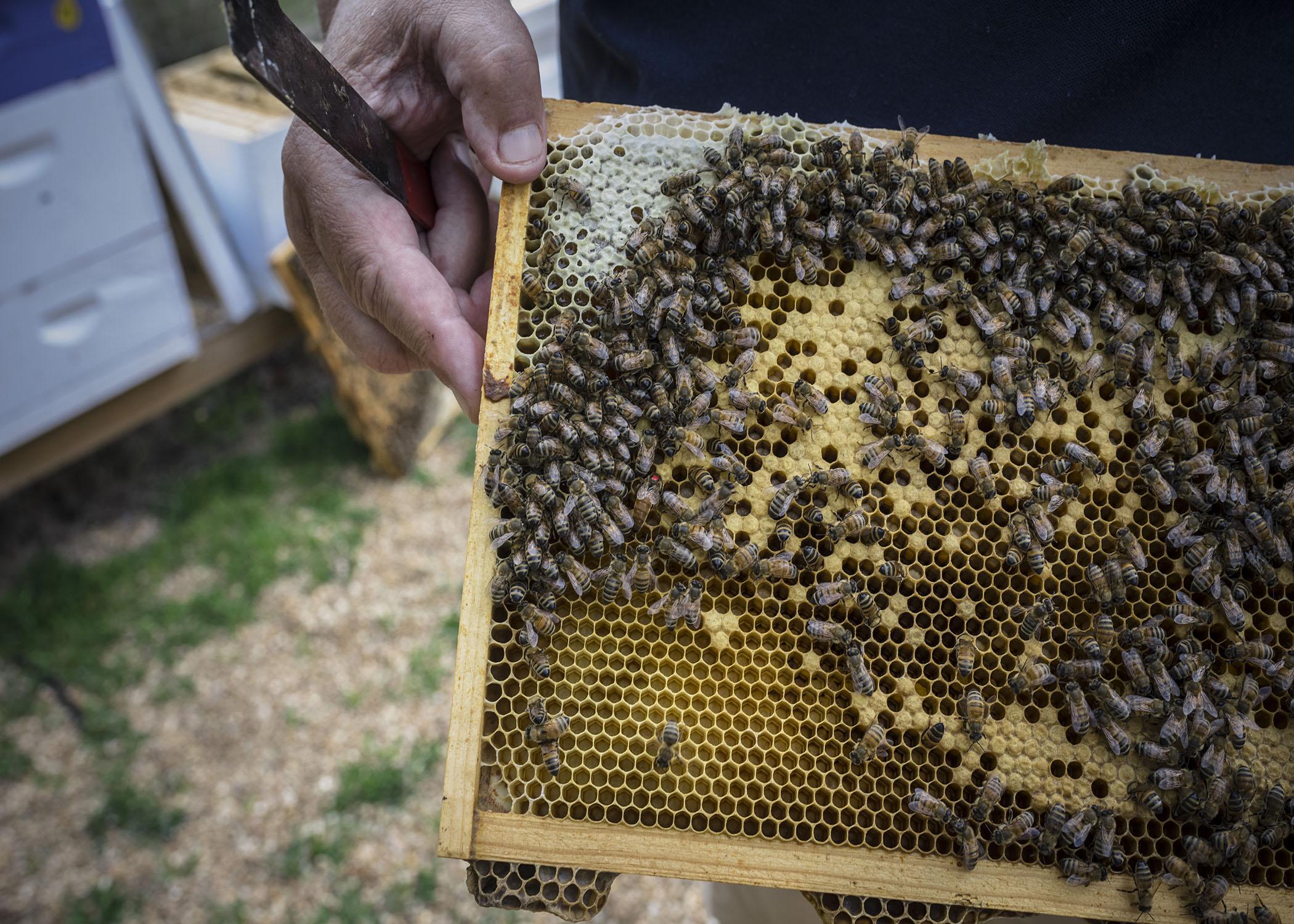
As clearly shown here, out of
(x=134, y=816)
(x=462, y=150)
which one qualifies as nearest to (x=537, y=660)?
(x=462, y=150)

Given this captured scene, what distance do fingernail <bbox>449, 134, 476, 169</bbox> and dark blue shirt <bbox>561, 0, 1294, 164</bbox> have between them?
0.78 meters

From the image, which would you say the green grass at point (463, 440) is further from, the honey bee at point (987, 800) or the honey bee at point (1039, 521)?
the honey bee at point (987, 800)

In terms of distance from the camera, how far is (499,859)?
2562mm

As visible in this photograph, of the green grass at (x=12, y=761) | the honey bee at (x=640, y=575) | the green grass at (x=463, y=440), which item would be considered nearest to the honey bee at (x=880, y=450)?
the honey bee at (x=640, y=575)

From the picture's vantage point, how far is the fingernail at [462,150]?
3.66 m

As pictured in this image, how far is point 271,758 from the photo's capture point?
647 cm

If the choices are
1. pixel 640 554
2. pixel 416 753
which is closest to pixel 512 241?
pixel 640 554

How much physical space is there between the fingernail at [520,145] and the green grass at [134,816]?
5.53 m

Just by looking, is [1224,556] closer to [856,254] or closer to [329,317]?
[856,254]

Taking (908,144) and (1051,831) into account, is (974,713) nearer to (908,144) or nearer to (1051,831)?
(1051,831)

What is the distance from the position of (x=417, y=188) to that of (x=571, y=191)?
0.82 metres

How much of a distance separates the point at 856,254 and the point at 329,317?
2.25 metres

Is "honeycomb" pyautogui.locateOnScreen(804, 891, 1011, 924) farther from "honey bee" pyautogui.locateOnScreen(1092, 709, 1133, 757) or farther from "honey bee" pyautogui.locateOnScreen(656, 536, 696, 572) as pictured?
"honey bee" pyautogui.locateOnScreen(656, 536, 696, 572)

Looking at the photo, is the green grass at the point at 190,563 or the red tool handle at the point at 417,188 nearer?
the red tool handle at the point at 417,188
